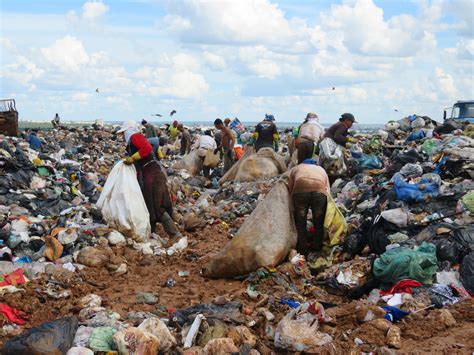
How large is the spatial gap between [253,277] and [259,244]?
15.0 inches

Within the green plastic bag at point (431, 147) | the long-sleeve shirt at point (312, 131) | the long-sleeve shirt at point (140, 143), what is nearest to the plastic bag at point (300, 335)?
the long-sleeve shirt at point (140, 143)

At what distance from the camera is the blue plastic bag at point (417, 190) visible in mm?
6938

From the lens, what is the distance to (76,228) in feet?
22.8

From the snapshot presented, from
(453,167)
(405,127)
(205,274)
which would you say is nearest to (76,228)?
(205,274)

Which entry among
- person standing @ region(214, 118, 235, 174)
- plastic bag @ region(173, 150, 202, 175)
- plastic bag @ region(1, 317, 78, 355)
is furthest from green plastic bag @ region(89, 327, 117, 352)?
plastic bag @ region(173, 150, 202, 175)

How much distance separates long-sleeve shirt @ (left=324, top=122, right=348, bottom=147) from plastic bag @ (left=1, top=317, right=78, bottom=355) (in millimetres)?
6841

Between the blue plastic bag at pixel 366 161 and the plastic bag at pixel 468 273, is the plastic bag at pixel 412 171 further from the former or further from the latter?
the plastic bag at pixel 468 273

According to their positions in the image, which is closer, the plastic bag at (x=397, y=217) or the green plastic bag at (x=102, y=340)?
the green plastic bag at (x=102, y=340)

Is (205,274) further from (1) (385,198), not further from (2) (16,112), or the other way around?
(2) (16,112)

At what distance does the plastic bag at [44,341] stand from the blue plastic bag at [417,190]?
468 centimetres

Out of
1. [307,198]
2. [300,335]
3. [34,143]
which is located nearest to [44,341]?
[300,335]

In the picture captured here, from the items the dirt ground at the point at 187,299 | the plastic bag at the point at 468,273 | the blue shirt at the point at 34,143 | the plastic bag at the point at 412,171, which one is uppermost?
the plastic bag at the point at 412,171

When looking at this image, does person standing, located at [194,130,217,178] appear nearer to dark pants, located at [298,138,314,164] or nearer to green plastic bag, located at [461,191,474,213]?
dark pants, located at [298,138,314,164]

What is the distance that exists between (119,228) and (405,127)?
10.3 m
